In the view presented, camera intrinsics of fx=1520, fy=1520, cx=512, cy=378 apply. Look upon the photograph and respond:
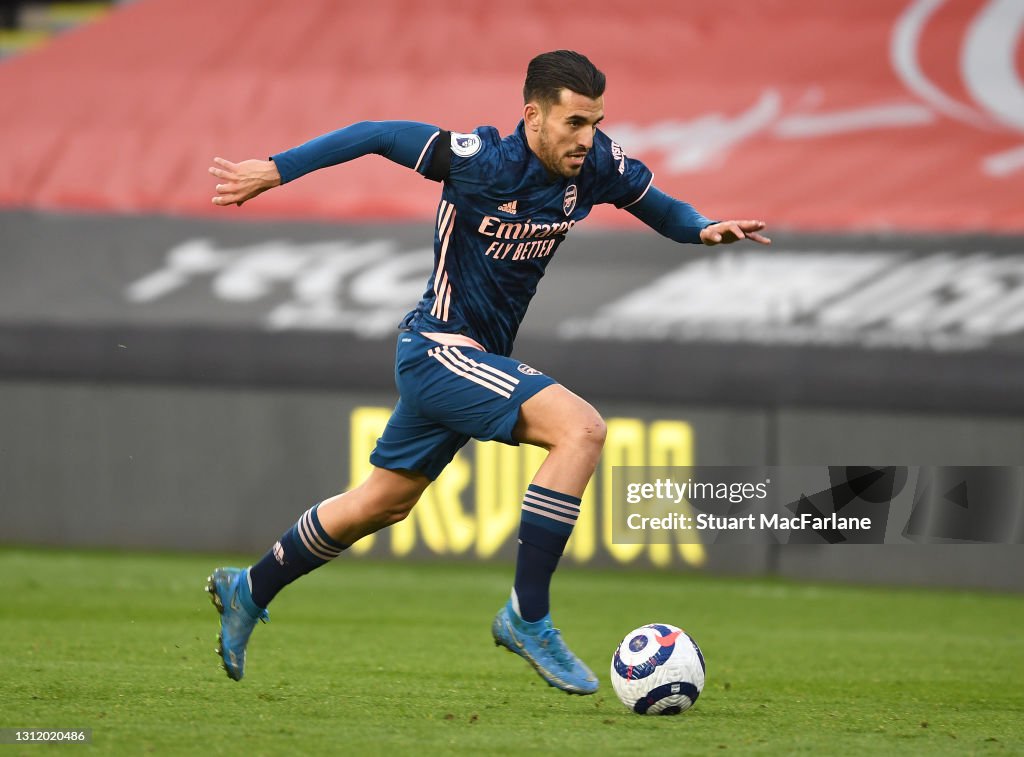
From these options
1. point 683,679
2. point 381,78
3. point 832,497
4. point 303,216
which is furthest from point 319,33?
point 683,679

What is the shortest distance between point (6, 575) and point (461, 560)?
288 cm

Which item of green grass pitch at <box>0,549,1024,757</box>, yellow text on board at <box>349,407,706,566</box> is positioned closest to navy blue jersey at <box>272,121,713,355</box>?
green grass pitch at <box>0,549,1024,757</box>

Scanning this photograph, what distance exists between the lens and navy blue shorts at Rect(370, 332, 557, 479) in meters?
4.87

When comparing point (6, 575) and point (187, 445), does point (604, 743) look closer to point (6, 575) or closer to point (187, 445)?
point (6, 575)

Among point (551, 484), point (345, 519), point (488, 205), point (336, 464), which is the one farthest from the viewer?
point (336, 464)

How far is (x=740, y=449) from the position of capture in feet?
32.2

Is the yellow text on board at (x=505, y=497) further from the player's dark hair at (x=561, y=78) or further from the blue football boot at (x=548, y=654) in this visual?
the player's dark hair at (x=561, y=78)

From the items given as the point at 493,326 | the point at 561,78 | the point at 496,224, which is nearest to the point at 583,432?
the point at 493,326

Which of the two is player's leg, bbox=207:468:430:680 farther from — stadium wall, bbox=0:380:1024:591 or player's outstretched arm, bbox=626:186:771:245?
stadium wall, bbox=0:380:1024:591

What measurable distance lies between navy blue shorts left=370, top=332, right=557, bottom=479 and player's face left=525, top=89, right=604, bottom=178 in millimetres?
682

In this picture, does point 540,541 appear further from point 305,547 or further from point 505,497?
point 505,497

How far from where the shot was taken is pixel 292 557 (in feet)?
17.3

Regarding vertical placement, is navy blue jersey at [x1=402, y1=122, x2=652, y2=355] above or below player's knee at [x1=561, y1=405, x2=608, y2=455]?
above

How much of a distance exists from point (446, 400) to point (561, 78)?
110cm
